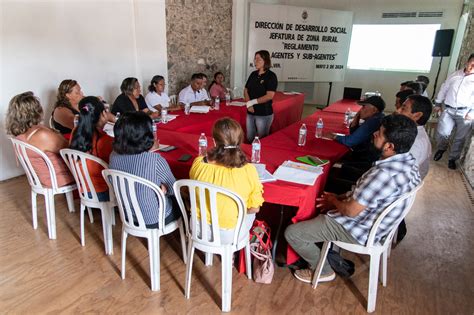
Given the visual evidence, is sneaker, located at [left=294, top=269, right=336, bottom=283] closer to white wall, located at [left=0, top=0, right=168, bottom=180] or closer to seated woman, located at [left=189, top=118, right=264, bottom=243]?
seated woman, located at [left=189, top=118, right=264, bottom=243]

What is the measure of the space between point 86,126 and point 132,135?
0.64m

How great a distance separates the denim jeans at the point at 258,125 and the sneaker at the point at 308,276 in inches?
81.0

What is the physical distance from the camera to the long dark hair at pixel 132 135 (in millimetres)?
1766

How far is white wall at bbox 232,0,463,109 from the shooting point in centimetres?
636

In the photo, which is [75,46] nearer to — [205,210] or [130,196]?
[130,196]

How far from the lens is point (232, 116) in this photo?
4070 mm

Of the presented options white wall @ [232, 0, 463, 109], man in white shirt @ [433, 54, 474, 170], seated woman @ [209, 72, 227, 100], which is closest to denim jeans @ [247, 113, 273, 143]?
seated woman @ [209, 72, 227, 100]

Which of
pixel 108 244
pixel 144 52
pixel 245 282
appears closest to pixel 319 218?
pixel 245 282

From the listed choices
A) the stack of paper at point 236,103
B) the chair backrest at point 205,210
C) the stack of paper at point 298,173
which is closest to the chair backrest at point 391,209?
the stack of paper at point 298,173

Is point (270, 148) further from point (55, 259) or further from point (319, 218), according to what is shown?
point (55, 259)

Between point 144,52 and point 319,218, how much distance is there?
3841 millimetres

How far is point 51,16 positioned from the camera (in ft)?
11.7

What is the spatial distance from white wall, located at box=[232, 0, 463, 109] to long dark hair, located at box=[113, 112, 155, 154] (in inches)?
194

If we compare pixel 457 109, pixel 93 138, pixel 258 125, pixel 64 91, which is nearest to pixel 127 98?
pixel 64 91
